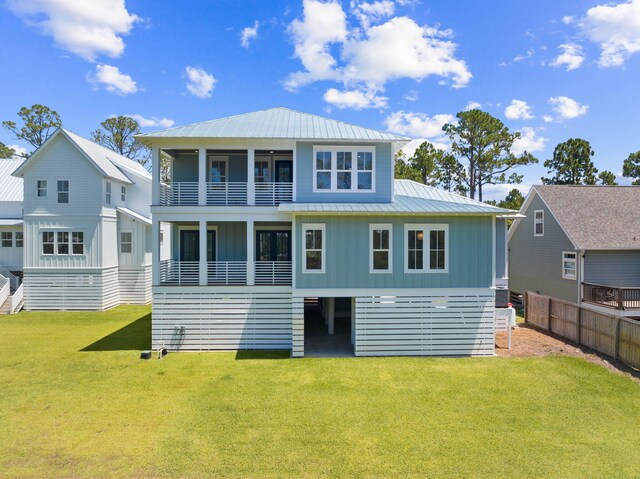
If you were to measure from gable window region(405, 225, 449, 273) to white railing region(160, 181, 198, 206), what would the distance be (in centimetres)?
803

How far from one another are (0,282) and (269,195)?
58.3 ft

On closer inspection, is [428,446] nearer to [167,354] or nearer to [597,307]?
[167,354]

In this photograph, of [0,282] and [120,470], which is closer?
[120,470]

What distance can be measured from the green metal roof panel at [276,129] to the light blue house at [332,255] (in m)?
0.07

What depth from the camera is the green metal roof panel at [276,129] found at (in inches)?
524

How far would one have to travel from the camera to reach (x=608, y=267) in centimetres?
1786

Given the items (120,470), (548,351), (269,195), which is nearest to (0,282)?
(269,195)

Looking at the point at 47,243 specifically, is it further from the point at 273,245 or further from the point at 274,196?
the point at 274,196

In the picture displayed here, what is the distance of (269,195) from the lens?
1425cm

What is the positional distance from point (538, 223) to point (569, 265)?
133 inches

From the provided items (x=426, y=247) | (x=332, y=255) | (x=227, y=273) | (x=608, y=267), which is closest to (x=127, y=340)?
(x=227, y=273)

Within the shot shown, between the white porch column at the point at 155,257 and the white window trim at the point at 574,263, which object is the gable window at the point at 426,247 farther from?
the white window trim at the point at 574,263

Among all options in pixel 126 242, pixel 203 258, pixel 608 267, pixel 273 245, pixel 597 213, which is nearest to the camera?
pixel 203 258

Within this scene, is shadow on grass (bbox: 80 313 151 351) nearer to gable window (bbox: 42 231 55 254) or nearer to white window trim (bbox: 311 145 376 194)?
gable window (bbox: 42 231 55 254)
